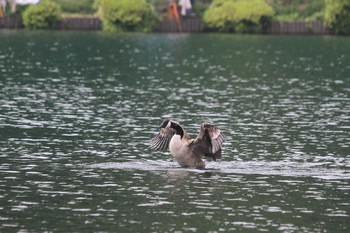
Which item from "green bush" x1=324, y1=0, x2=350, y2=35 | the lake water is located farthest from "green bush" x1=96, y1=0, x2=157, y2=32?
the lake water

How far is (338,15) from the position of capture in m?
114

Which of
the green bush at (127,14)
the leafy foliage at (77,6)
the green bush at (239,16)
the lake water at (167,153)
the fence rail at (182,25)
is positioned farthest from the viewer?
the leafy foliage at (77,6)

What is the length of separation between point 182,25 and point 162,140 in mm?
76902

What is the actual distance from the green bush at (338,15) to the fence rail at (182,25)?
4.06ft

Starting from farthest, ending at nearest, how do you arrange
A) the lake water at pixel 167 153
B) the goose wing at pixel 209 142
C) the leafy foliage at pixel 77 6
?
the leafy foliage at pixel 77 6 < the goose wing at pixel 209 142 < the lake water at pixel 167 153

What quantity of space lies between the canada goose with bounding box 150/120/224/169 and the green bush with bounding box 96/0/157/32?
7731 centimetres

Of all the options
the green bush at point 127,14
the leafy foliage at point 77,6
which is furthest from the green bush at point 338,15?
the leafy foliage at point 77,6

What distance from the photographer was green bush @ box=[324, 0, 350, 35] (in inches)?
4459

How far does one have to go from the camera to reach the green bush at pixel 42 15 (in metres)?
115

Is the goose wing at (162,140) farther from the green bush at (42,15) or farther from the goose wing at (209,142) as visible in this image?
the green bush at (42,15)

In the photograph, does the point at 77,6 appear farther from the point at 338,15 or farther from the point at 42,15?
the point at 338,15

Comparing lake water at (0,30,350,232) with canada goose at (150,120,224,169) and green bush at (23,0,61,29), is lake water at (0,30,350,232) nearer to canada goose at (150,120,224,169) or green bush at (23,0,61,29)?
canada goose at (150,120,224,169)

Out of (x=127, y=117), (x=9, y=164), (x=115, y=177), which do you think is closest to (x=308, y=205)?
(x=115, y=177)

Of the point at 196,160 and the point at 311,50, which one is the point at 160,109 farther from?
the point at 311,50
